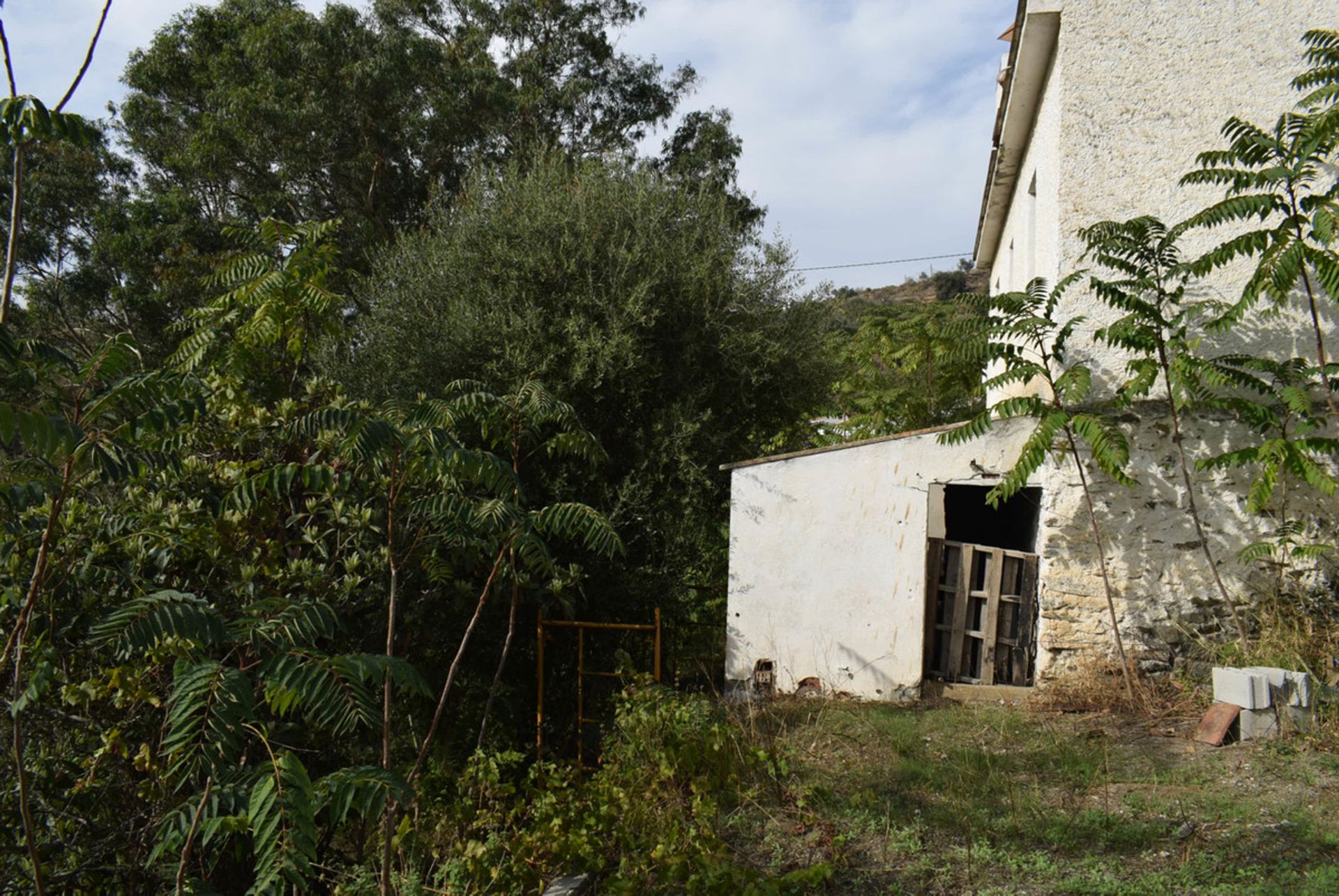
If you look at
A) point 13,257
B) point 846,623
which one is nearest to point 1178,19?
point 846,623

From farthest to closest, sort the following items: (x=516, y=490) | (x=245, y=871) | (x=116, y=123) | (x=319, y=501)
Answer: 1. (x=116, y=123)
2. (x=319, y=501)
3. (x=245, y=871)
4. (x=516, y=490)

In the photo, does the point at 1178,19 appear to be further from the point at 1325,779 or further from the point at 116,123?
the point at 116,123

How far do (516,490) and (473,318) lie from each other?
521 centimetres

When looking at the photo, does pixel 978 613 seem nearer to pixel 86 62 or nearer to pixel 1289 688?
pixel 1289 688

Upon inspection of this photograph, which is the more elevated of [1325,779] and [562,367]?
[562,367]

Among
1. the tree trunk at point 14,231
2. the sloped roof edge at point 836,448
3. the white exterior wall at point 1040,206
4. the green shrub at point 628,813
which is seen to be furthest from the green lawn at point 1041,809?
the tree trunk at point 14,231

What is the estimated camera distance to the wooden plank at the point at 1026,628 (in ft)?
25.7

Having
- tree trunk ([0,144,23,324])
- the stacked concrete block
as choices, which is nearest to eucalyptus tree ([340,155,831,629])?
the stacked concrete block

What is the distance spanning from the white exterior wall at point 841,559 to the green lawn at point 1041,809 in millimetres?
988

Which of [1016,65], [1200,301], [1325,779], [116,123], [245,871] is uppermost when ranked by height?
[116,123]

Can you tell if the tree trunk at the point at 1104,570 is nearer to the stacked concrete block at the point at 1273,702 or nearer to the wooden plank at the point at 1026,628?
the wooden plank at the point at 1026,628

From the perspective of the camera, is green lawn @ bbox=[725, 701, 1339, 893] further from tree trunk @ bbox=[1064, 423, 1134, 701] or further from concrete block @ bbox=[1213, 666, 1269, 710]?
tree trunk @ bbox=[1064, 423, 1134, 701]

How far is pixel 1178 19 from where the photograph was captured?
292 inches

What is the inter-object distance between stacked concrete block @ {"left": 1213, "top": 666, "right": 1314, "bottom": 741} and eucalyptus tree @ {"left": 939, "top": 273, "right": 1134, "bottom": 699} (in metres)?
0.94
